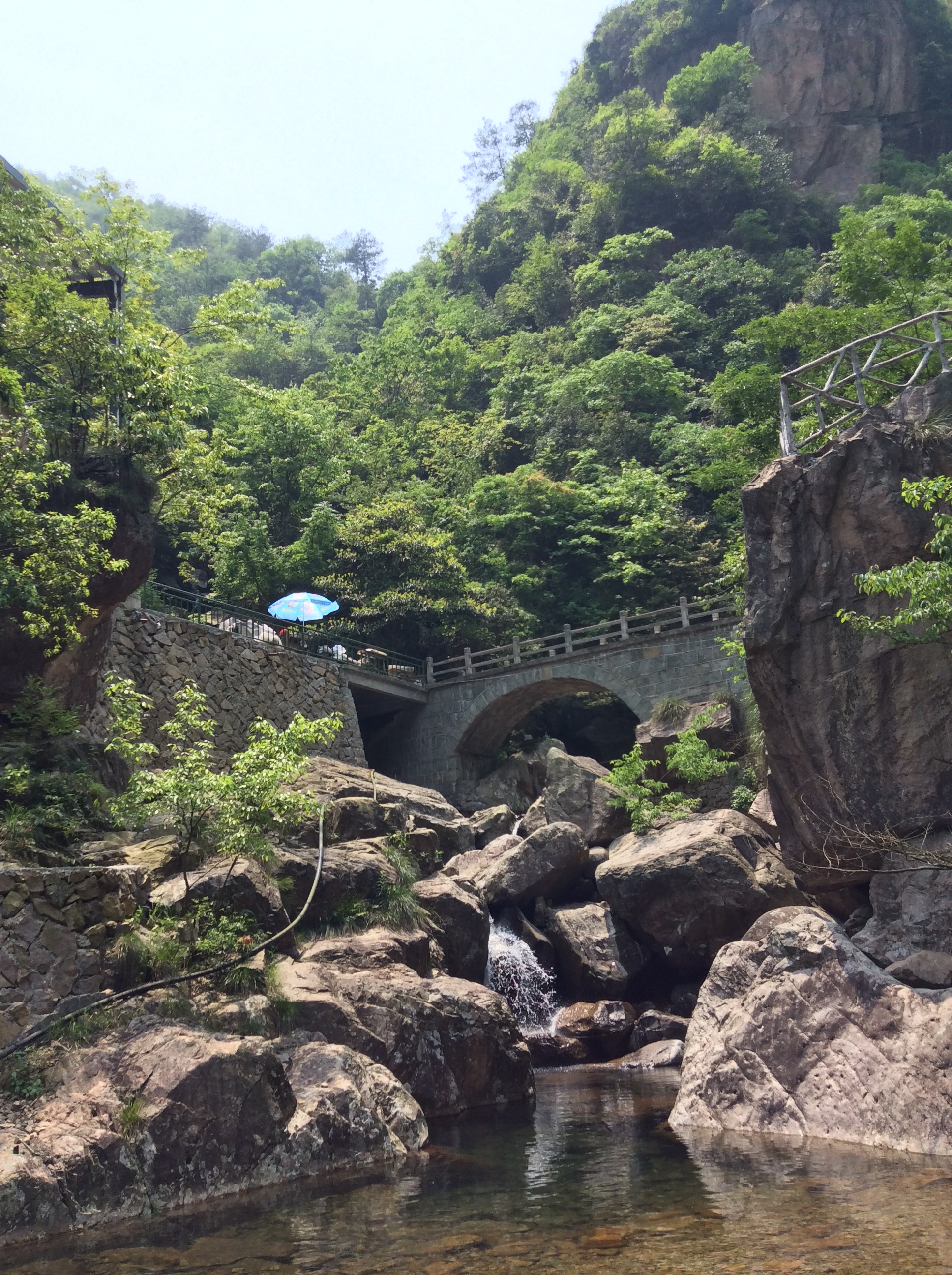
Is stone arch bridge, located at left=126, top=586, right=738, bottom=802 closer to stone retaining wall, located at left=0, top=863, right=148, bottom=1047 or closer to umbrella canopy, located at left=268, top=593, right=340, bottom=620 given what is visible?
umbrella canopy, located at left=268, top=593, right=340, bottom=620

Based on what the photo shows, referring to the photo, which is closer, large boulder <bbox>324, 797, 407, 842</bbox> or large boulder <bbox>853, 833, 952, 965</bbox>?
large boulder <bbox>853, 833, 952, 965</bbox>

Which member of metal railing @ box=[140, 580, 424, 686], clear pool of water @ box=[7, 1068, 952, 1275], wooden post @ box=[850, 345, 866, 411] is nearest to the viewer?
clear pool of water @ box=[7, 1068, 952, 1275]

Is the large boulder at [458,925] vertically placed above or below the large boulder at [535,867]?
below

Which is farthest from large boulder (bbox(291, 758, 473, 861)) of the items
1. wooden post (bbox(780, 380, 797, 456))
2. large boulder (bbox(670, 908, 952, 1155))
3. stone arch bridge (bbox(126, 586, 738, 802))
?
wooden post (bbox(780, 380, 797, 456))

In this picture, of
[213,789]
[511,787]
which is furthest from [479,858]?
[511,787]

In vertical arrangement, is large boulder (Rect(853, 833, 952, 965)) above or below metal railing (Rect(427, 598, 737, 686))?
below

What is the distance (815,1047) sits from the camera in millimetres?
10555

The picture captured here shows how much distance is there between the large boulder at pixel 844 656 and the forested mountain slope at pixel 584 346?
18.2 ft

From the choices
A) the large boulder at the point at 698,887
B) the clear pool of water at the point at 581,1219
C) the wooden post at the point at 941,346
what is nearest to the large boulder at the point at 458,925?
the large boulder at the point at 698,887

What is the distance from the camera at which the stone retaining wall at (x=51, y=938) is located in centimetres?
1021

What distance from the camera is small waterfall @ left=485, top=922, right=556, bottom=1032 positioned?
1644 centimetres

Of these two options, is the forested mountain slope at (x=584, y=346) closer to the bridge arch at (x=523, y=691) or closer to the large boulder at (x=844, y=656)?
the bridge arch at (x=523, y=691)

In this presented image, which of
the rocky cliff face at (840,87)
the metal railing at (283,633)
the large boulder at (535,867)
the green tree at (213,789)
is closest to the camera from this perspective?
the green tree at (213,789)

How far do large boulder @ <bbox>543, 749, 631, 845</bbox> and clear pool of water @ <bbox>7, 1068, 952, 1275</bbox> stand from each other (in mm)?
10452
